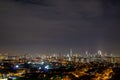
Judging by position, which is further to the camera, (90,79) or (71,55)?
(71,55)

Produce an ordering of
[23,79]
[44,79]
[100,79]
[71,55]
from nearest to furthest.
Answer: [23,79], [44,79], [100,79], [71,55]

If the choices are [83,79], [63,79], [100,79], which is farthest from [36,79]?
[100,79]

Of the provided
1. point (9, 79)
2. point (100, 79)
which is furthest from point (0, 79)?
point (100, 79)

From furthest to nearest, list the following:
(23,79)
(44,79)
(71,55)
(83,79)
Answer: (71,55) → (83,79) → (44,79) → (23,79)

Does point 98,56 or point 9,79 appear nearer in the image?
point 9,79

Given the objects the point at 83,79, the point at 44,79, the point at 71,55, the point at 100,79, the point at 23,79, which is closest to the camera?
the point at 23,79

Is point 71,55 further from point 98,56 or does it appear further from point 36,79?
point 36,79

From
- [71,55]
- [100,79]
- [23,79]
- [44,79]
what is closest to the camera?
[23,79]

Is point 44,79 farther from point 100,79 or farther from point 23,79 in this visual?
point 100,79
